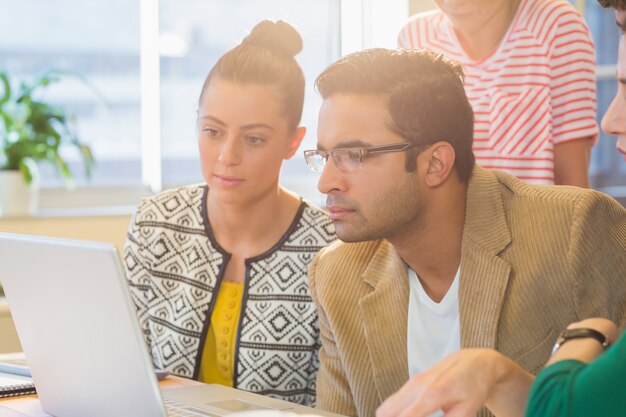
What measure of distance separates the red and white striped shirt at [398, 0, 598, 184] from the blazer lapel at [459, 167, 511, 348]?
1.95ft

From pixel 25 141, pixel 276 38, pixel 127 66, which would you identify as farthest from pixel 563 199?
pixel 127 66

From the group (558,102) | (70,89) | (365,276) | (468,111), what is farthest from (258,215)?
(70,89)

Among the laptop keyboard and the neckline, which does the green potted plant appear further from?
the laptop keyboard

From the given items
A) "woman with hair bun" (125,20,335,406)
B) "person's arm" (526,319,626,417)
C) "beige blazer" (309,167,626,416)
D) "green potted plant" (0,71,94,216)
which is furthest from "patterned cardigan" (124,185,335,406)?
"green potted plant" (0,71,94,216)

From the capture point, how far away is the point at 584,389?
1.05 meters

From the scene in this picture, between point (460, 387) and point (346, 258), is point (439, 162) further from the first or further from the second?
point (460, 387)

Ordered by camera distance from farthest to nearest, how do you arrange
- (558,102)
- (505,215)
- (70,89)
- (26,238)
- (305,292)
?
(70,89) < (558,102) < (305,292) < (505,215) < (26,238)

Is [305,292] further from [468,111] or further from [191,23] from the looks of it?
[191,23]

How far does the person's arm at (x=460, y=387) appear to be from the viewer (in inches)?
47.1

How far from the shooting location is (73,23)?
3.79 metres

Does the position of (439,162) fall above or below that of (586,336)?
above

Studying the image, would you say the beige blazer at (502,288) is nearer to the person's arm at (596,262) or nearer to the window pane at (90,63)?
the person's arm at (596,262)

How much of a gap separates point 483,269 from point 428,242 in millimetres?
147

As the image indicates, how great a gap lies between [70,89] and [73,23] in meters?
0.26
